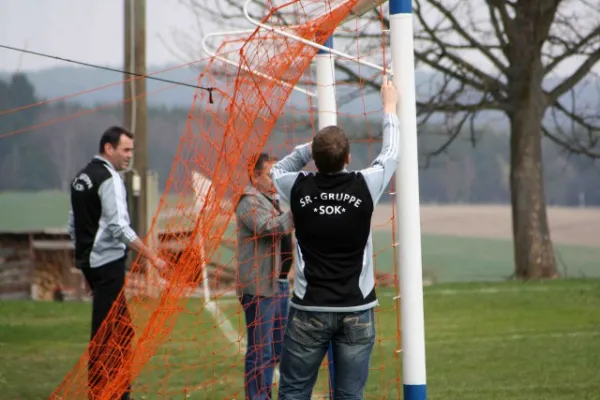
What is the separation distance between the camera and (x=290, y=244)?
778 cm

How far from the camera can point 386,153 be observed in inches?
224

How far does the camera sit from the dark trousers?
777cm

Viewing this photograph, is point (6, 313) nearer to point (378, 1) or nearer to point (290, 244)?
point (290, 244)

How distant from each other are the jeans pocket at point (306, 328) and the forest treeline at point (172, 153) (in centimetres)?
1093

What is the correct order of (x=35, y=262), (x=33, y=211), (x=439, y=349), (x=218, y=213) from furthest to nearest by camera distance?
(x=33, y=211), (x=35, y=262), (x=439, y=349), (x=218, y=213)

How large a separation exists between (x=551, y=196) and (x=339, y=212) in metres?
17.1

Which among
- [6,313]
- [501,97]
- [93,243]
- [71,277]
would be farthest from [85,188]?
[501,97]

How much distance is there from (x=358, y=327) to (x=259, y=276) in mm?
2050

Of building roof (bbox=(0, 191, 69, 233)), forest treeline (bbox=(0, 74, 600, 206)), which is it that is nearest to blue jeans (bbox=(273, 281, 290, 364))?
forest treeline (bbox=(0, 74, 600, 206))

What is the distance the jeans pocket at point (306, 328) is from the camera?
5480 millimetres

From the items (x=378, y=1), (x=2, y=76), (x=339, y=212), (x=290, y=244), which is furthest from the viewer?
(x=2, y=76)

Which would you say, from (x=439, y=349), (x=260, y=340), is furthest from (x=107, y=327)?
(x=439, y=349)

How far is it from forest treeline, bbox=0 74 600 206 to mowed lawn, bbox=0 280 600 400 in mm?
3405

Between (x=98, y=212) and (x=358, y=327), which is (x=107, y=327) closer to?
(x=98, y=212)
